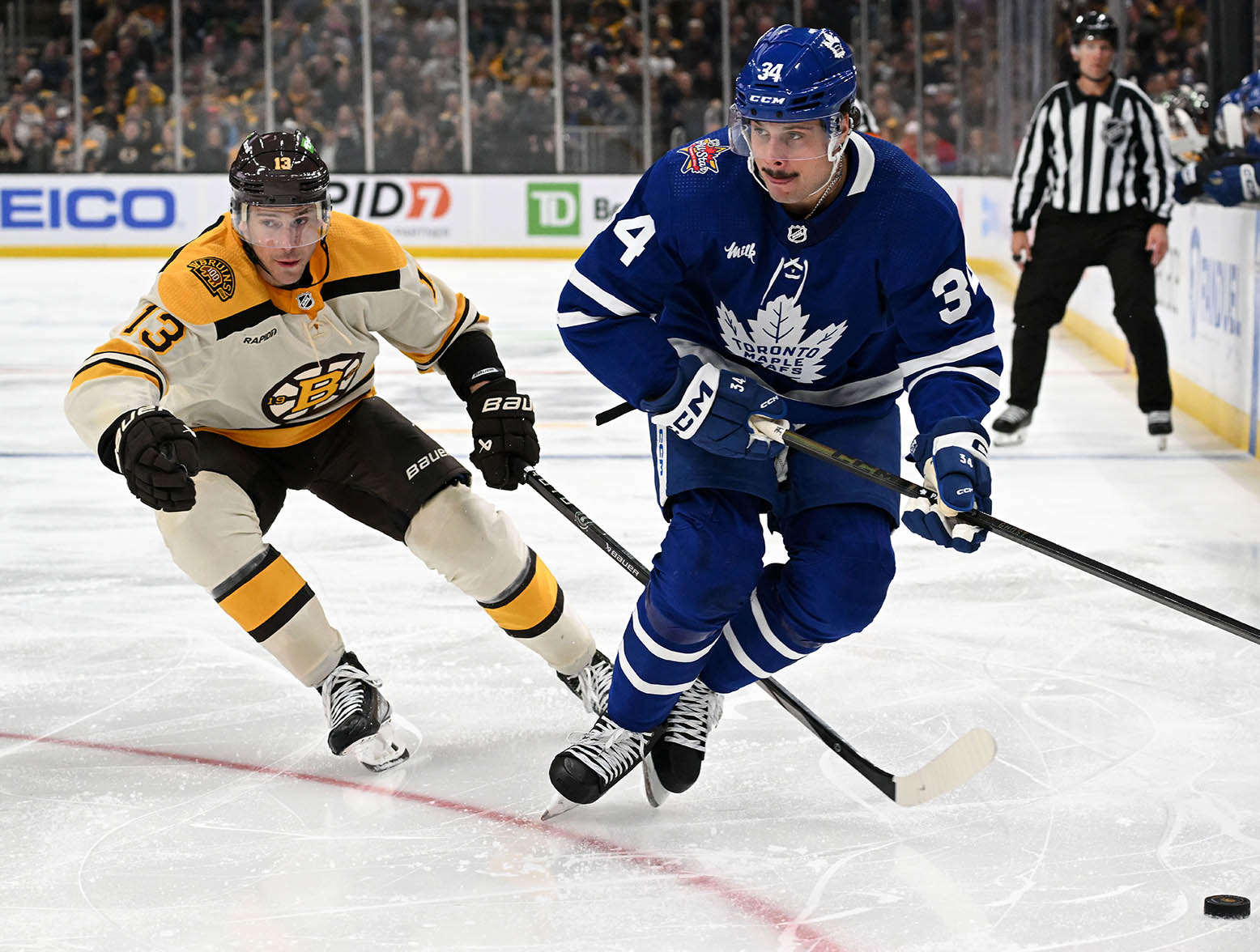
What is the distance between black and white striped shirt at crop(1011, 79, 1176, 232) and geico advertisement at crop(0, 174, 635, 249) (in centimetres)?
647

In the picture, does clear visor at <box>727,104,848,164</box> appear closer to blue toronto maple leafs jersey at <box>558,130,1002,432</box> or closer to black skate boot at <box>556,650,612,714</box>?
blue toronto maple leafs jersey at <box>558,130,1002,432</box>

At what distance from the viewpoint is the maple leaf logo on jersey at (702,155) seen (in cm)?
222

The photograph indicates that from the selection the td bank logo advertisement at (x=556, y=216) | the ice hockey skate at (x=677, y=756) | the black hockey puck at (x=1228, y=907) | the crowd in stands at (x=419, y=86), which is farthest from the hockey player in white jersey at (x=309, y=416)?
the crowd in stands at (x=419, y=86)

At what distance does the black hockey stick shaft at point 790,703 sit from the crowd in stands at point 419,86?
9504 millimetres

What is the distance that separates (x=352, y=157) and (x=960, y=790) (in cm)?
1038

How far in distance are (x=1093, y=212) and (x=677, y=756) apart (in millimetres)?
3593

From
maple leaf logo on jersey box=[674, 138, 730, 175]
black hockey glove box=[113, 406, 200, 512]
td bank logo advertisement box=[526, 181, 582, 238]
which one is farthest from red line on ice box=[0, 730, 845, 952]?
td bank logo advertisement box=[526, 181, 582, 238]

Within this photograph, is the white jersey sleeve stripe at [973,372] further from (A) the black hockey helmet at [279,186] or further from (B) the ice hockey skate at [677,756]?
(A) the black hockey helmet at [279,186]

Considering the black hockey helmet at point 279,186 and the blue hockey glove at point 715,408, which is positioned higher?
the black hockey helmet at point 279,186

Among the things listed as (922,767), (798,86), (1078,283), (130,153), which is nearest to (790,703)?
(922,767)

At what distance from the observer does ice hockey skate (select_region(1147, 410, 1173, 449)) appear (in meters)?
5.28

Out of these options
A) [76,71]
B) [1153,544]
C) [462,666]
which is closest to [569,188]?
[76,71]

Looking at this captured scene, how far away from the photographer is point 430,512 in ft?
8.59

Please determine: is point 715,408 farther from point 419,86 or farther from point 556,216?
point 419,86
